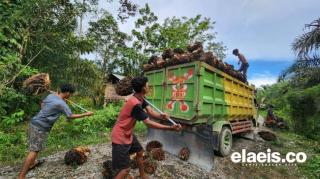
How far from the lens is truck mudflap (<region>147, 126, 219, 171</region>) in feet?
17.0

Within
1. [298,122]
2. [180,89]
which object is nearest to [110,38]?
[298,122]

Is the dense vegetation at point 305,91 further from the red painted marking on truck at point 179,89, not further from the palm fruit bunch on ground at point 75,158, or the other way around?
the palm fruit bunch on ground at point 75,158

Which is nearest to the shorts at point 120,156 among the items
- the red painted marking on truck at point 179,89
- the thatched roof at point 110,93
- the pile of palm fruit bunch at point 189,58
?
the red painted marking on truck at point 179,89

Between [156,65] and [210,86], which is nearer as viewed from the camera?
[210,86]

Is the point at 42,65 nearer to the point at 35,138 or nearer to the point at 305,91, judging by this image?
the point at 35,138

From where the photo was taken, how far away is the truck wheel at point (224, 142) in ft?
19.4

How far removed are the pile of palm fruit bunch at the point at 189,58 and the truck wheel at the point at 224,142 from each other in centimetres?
136

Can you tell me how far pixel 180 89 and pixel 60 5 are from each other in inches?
258

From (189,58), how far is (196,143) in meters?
1.70

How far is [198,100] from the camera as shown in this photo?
5.16m

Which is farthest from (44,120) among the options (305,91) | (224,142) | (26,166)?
(305,91)

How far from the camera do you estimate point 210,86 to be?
18.2 feet

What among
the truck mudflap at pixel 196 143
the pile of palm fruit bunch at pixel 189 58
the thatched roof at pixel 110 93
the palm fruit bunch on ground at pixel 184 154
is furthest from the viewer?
the thatched roof at pixel 110 93

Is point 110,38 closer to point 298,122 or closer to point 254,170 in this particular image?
point 298,122
